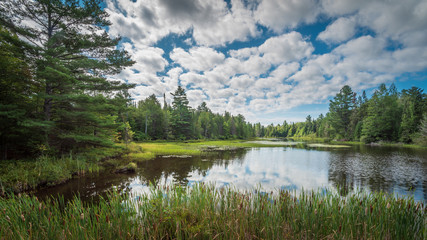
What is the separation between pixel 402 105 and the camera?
1727 inches

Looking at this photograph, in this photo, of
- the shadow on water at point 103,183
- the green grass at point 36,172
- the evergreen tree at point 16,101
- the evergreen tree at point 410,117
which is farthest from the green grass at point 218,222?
the evergreen tree at point 410,117

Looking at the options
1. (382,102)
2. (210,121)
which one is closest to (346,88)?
(382,102)

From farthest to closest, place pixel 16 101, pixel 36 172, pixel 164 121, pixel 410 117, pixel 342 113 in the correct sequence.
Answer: pixel 342 113 < pixel 164 121 < pixel 410 117 < pixel 16 101 < pixel 36 172

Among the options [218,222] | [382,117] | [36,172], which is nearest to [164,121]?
[36,172]

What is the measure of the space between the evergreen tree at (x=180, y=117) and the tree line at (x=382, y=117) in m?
55.4

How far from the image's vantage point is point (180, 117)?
51.2m

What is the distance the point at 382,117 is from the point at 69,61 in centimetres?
6919

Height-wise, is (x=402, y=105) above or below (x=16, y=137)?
above

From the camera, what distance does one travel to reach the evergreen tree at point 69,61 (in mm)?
10656

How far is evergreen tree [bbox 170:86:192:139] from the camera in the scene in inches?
2005

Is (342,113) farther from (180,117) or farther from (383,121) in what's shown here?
(180,117)

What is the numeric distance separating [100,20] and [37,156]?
38.2ft

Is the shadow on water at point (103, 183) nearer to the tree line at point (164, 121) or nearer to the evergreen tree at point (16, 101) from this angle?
the evergreen tree at point (16, 101)

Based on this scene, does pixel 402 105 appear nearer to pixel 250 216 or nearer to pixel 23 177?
pixel 250 216
